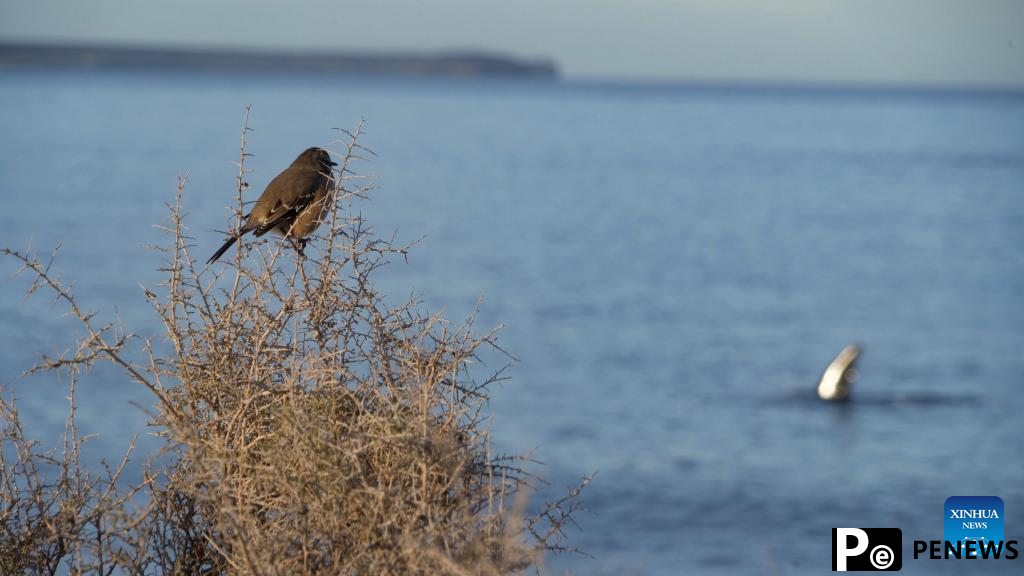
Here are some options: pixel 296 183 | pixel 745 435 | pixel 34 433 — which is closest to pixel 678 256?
pixel 745 435

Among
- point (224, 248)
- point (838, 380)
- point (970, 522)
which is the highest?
point (838, 380)

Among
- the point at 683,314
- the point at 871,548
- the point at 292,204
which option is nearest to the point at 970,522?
the point at 871,548

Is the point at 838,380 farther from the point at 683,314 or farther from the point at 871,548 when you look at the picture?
the point at 871,548

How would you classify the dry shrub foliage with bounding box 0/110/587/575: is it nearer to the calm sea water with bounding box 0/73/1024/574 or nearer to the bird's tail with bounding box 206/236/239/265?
the bird's tail with bounding box 206/236/239/265

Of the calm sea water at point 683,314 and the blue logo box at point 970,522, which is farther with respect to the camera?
the calm sea water at point 683,314

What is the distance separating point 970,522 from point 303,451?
8.46 metres

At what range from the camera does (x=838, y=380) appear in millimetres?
23641

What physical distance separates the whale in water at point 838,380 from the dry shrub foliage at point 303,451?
64.6 ft

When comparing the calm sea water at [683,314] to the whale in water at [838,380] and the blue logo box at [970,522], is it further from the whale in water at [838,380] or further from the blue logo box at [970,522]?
the blue logo box at [970,522]

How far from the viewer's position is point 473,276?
3328 cm

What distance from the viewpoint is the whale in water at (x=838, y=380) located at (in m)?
23.6

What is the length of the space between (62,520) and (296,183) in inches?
99.7

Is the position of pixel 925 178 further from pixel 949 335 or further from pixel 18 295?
pixel 18 295

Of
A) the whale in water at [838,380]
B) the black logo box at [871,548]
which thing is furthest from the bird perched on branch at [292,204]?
the whale in water at [838,380]
